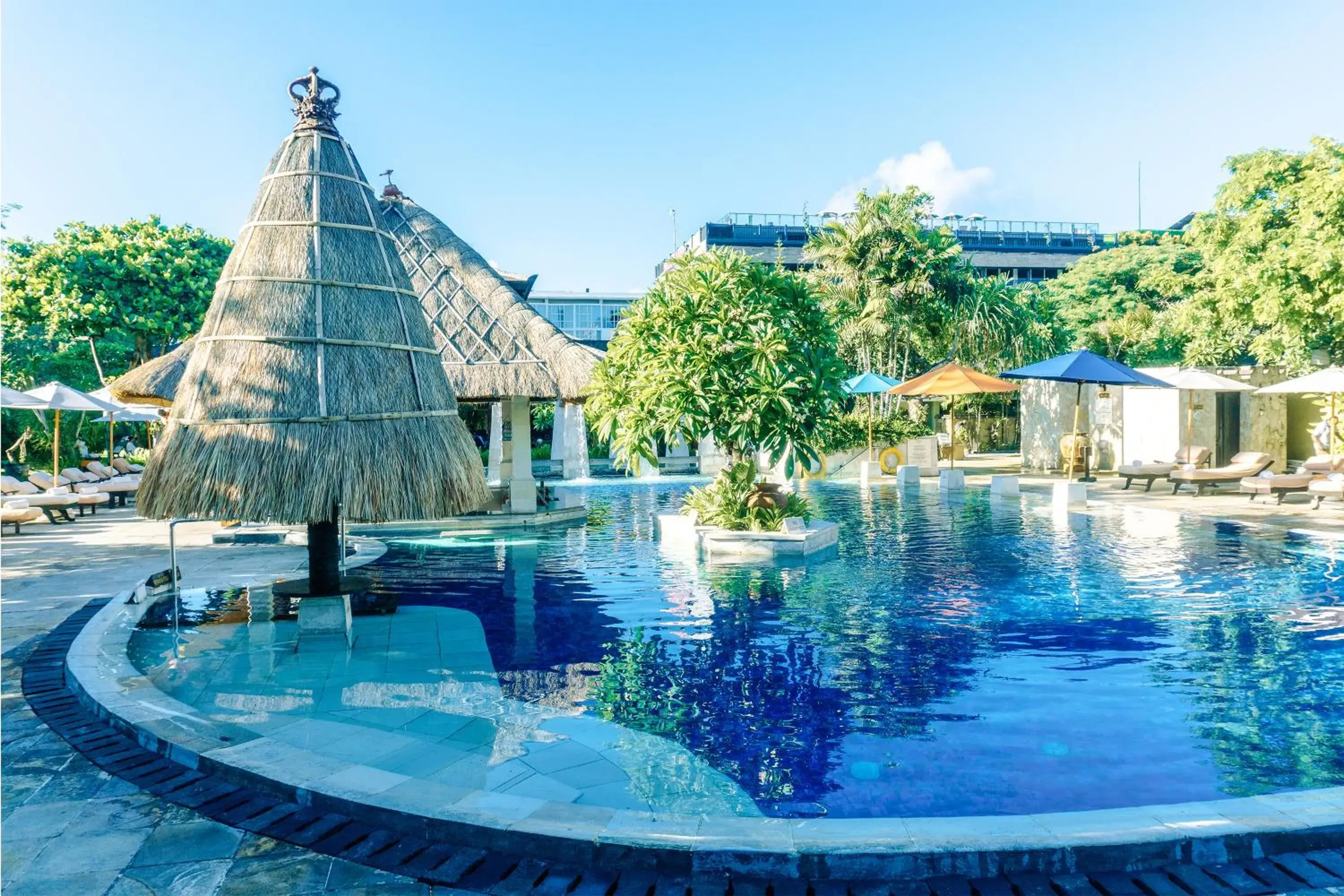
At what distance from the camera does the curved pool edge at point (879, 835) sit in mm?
A: 3871

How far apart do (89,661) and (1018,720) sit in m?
7.34

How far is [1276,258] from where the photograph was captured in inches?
819

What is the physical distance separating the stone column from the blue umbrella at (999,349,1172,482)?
12213mm

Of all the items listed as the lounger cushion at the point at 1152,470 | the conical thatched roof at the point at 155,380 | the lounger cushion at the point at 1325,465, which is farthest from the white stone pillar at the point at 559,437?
the lounger cushion at the point at 1325,465

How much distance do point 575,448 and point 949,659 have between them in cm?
2489

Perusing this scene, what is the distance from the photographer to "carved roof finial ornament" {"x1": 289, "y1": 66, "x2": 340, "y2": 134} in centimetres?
874

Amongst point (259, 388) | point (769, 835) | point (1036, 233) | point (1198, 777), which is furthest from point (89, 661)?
point (1036, 233)

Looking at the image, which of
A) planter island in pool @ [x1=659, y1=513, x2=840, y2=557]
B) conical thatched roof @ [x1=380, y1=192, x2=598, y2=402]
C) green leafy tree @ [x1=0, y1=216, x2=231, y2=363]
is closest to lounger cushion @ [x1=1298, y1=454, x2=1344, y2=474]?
planter island in pool @ [x1=659, y1=513, x2=840, y2=557]

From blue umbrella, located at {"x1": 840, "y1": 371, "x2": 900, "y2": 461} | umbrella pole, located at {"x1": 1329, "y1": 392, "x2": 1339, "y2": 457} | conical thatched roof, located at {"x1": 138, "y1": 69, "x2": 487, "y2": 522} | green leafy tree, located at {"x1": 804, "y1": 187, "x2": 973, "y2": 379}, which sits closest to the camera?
conical thatched roof, located at {"x1": 138, "y1": 69, "x2": 487, "y2": 522}

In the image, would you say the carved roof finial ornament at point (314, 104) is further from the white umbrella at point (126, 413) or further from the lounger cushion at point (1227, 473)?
the lounger cushion at point (1227, 473)

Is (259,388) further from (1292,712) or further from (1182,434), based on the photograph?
(1182,434)

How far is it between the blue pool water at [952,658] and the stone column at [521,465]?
3.61m

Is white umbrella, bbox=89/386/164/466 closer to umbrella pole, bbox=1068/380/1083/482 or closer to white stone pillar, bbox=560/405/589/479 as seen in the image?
white stone pillar, bbox=560/405/589/479

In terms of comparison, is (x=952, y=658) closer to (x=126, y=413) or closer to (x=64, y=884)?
(x=64, y=884)
